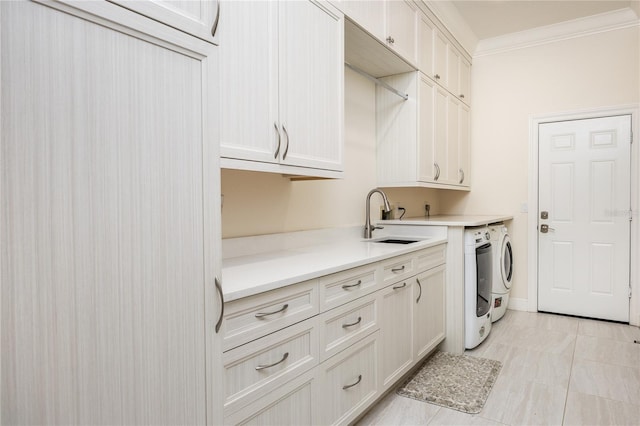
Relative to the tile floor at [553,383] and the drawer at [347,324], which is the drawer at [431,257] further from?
the tile floor at [553,383]

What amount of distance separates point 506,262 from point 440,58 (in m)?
2.06

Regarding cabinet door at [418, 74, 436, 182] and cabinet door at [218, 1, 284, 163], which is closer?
cabinet door at [218, 1, 284, 163]

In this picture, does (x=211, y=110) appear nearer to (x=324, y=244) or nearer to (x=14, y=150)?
(x=14, y=150)

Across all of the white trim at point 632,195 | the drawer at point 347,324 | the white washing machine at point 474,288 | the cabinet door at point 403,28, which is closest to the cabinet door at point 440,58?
the cabinet door at point 403,28

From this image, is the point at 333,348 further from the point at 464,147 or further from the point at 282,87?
the point at 464,147

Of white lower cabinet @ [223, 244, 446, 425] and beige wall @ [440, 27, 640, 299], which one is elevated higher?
beige wall @ [440, 27, 640, 299]

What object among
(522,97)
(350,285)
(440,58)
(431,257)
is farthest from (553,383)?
(522,97)

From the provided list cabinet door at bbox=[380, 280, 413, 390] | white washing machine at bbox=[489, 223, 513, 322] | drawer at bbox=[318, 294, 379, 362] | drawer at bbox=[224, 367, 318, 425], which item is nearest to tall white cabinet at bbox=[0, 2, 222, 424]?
drawer at bbox=[224, 367, 318, 425]

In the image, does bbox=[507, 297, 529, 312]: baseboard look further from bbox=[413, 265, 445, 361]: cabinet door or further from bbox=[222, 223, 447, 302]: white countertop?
bbox=[222, 223, 447, 302]: white countertop

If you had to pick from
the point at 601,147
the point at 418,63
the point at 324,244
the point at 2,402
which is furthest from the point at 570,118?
the point at 2,402

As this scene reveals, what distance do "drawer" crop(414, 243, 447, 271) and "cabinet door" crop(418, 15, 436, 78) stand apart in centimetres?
146

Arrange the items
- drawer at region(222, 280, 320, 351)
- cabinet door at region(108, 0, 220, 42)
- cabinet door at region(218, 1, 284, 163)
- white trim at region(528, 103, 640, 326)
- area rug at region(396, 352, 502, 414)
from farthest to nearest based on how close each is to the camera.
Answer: white trim at region(528, 103, 640, 326) < area rug at region(396, 352, 502, 414) < cabinet door at region(218, 1, 284, 163) < drawer at region(222, 280, 320, 351) < cabinet door at region(108, 0, 220, 42)

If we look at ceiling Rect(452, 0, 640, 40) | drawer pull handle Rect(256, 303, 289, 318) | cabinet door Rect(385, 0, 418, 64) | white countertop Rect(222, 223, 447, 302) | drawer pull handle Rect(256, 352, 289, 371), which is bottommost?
drawer pull handle Rect(256, 352, 289, 371)

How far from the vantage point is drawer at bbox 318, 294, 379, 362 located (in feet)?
5.39
